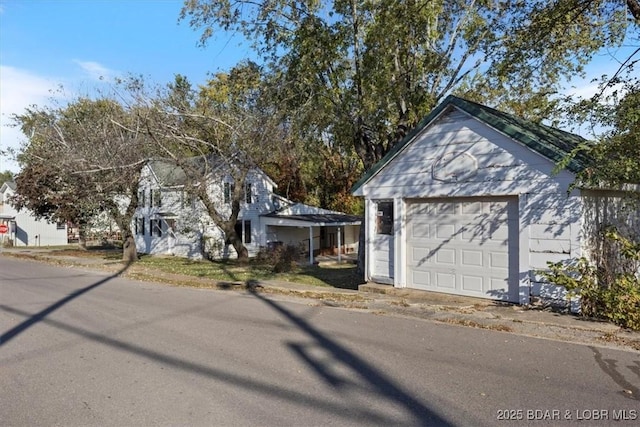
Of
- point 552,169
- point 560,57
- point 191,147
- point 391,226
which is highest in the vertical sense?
point 560,57

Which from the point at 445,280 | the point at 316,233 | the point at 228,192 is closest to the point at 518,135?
the point at 445,280

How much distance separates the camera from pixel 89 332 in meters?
8.20

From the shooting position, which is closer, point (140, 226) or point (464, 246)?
point (464, 246)

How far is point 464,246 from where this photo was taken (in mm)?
10992

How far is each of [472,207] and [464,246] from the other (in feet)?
2.87

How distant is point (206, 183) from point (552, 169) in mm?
14820

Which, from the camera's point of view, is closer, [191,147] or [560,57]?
[560,57]

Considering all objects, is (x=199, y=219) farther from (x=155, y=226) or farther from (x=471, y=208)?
(x=471, y=208)

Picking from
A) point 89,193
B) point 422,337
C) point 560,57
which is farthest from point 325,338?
point 89,193

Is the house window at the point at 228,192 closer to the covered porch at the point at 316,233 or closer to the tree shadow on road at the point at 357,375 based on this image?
the covered porch at the point at 316,233

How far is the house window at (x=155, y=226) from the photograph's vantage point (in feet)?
112

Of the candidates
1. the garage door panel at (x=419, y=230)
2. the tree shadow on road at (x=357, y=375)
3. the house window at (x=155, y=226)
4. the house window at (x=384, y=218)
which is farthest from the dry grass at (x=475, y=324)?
the house window at (x=155, y=226)

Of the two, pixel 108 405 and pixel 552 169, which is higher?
pixel 552 169

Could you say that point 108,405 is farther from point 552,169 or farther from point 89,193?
point 89,193
